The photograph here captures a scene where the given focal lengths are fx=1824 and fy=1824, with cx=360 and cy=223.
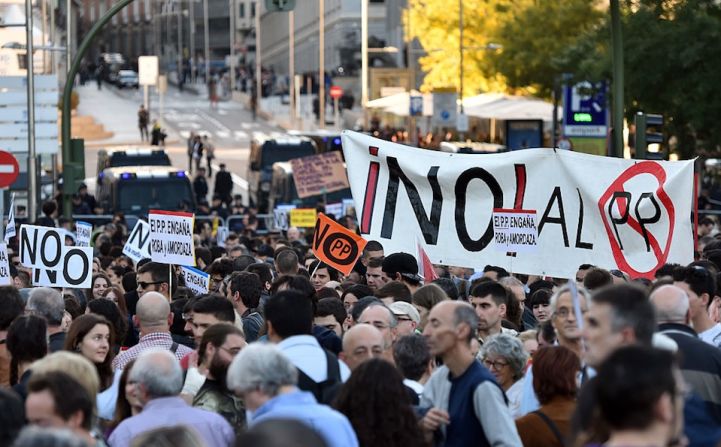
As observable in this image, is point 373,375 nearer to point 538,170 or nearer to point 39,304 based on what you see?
point 39,304

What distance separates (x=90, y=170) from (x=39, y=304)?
5555cm

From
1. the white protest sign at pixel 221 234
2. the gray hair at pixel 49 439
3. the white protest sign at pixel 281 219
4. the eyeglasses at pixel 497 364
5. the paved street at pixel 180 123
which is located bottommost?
the paved street at pixel 180 123

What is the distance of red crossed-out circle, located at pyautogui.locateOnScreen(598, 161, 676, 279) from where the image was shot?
1370 cm

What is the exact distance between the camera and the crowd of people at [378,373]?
18.2ft

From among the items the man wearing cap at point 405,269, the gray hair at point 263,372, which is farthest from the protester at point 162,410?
the man wearing cap at point 405,269

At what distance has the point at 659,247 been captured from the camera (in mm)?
13727

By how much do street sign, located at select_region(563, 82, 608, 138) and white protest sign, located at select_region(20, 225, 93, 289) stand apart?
1499 cm

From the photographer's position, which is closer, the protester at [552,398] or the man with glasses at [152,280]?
the protester at [552,398]

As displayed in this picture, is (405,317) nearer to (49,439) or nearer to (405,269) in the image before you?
(405,269)

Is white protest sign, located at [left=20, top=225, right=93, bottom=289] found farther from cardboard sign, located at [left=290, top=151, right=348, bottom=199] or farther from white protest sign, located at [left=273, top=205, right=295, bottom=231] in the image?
cardboard sign, located at [left=290, top=151, right=348, bottom=199]

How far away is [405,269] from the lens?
1315 centimetres

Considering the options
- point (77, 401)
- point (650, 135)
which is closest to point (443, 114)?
point (650, 135)

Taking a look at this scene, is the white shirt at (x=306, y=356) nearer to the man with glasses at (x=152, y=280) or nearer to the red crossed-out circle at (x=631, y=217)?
the man with glasses at (x=152, y=280)

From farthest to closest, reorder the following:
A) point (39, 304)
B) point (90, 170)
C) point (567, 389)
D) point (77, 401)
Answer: point (90, 170)
point (39, 304)
point (567, 389)
point (77, 401)
